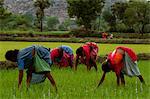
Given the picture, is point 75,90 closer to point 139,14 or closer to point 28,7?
point 139,14

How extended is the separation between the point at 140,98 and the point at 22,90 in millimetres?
2446

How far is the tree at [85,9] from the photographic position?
181 ft

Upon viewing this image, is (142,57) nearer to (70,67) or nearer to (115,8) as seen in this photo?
(70,67)

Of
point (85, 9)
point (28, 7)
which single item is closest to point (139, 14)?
point (85, 9)

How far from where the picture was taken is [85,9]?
55.1 meters

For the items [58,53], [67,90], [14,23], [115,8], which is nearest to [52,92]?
[67,90]

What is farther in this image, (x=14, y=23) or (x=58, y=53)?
(x=14, y=23)

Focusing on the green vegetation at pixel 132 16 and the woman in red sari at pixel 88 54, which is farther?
the green vegetation at pixel 132 16

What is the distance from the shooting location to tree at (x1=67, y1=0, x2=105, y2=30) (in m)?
55.1

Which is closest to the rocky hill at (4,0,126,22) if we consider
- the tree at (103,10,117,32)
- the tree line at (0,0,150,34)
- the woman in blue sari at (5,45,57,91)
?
the tree at (103,10,117,32)

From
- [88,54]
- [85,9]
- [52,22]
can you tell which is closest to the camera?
[88,54]

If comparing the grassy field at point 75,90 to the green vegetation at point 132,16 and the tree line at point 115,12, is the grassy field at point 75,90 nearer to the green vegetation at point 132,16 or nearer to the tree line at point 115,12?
the green vegetation at point 132,16

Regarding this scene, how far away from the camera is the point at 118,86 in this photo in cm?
952

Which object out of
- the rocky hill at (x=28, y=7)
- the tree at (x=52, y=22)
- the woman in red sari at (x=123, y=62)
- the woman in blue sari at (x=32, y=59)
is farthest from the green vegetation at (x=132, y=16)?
the woman in blue sari at (x=32, y=59)
